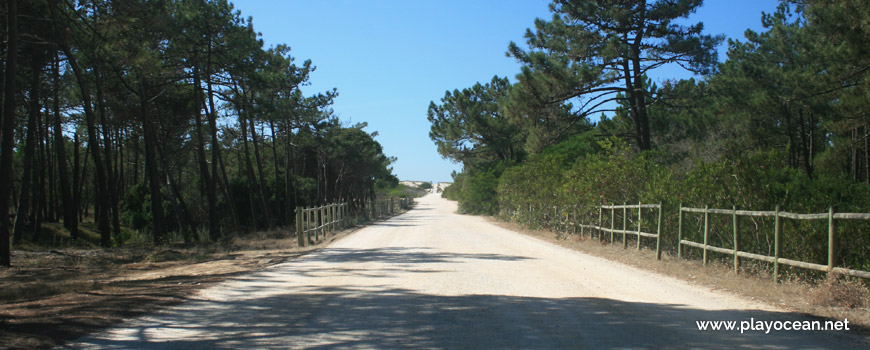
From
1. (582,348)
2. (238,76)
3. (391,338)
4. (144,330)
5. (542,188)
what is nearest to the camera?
(582,348)

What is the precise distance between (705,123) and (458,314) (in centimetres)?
2842

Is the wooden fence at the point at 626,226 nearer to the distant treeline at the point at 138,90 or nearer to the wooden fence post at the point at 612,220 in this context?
the wooden fence post at the point at 612,220

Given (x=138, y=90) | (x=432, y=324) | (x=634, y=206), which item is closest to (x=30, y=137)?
(x=138, y=90)

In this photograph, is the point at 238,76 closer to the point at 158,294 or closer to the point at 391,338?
the point at 158,294

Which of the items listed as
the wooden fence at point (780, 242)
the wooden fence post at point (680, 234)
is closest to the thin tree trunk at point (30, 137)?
the wooden fence post at point (680, 234)

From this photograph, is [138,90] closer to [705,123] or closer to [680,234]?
[680,234]

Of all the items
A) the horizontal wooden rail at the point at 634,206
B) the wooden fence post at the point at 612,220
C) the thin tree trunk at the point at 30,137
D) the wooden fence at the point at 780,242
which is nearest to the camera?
the wooden fence at the point at 780,242

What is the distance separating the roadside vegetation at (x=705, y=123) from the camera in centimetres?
1088

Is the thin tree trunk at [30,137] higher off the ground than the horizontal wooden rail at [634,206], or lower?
higher

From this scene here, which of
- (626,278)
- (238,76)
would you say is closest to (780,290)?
(626,278)

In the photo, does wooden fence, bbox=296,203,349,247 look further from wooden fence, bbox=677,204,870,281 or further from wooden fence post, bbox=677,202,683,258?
wooden fence, bbox=677,204,870,281

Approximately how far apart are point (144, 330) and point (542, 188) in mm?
20822

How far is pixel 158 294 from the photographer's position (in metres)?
8.62

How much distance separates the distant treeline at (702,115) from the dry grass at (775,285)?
2.87 feet
